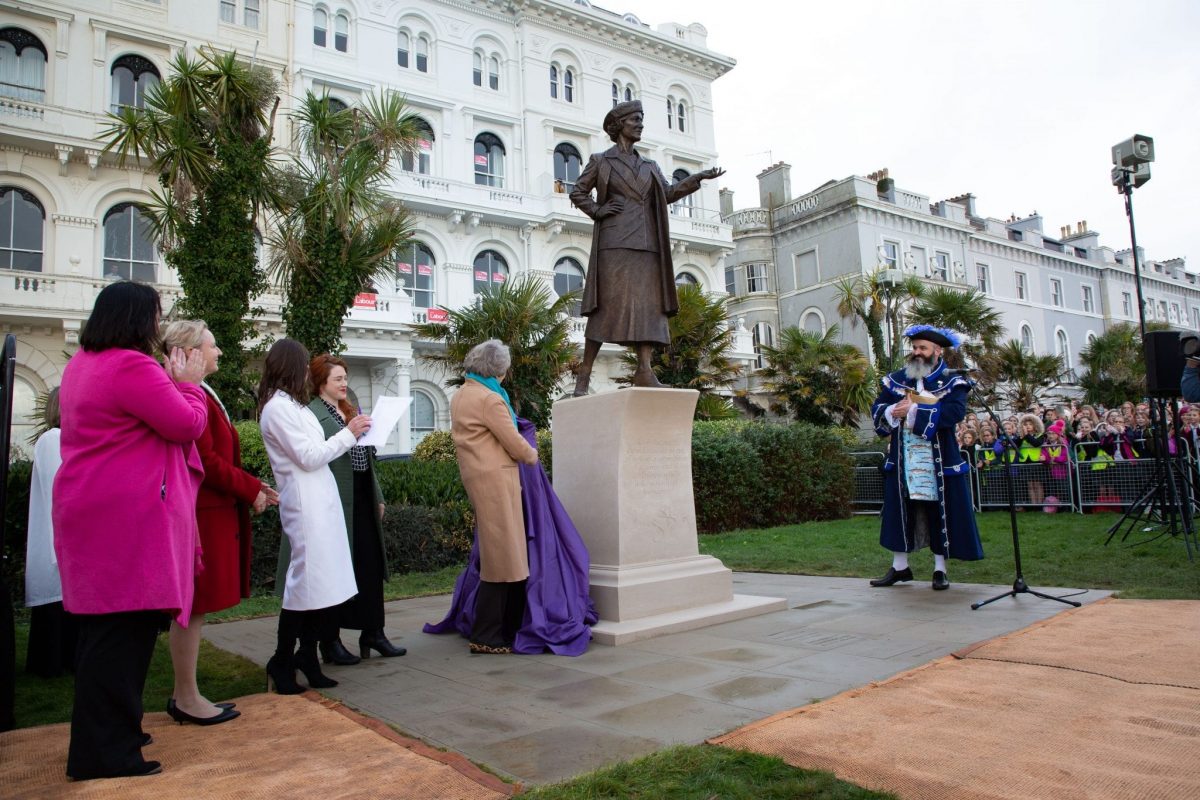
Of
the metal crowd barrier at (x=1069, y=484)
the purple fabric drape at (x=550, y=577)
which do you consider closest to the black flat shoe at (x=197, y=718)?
the purple fabric drape at (x=550, y=577)

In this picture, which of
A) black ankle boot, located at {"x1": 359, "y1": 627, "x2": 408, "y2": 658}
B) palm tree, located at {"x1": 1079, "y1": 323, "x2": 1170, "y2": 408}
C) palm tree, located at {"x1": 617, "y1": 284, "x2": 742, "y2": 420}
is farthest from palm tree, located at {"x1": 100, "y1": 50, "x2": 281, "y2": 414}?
palm tree, located at {"x1": 1079, "y1": 323, "x2": 1170, "y2": 408}

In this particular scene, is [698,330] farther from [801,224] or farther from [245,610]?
[801,224]

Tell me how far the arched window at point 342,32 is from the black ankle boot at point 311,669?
2473 centimetres

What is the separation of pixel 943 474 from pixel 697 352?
12027 mm

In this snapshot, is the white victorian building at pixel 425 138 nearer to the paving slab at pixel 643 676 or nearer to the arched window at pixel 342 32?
the arched window at pixel 342 32

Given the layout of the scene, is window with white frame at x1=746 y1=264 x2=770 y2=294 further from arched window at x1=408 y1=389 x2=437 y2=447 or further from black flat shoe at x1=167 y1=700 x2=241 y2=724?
black flat shoe at x1=167 y1=700 x2=241 y2=724

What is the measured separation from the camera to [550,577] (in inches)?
201

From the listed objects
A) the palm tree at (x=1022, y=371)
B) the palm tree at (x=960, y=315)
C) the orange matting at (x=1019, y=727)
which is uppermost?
the palm tree at (x=960, y=315)

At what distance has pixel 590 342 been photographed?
6.11 m

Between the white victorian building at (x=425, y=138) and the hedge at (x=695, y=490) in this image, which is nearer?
the hedge at (x=695, y=490)

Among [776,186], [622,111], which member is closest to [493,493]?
[622,111]

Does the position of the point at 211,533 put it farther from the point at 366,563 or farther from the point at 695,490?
the point at 695,490

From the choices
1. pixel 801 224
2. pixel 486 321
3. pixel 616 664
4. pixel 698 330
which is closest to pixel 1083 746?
pixel 616 664

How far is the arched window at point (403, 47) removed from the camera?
25.9 metres
